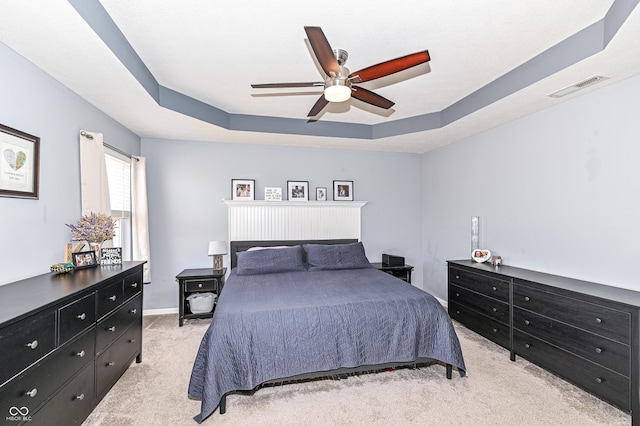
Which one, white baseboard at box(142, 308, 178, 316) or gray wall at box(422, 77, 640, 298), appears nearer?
gray wall at box(422, 77, 640, 298)

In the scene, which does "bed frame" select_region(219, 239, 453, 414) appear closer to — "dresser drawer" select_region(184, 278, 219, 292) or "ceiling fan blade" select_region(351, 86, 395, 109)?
"dresser drawer" select_region(184, 278, 219, 292)

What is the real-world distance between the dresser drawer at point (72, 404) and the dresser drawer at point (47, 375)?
6 centimetres

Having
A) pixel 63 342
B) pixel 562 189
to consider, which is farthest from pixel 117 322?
pixel 562 189

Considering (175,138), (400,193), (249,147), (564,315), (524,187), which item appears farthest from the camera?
(400,193)

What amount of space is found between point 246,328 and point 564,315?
8.66 ft

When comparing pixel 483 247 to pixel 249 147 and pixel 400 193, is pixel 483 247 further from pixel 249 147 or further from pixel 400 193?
pixel 249 147

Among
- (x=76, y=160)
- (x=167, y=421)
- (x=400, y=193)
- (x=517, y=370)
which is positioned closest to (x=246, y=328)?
(x=167, y=421)

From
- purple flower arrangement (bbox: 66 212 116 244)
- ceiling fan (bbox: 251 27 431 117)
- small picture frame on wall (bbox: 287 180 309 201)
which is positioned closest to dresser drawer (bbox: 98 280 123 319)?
purple flower arrangement (bbox: 66 212 116 244)

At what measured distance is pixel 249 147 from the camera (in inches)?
186

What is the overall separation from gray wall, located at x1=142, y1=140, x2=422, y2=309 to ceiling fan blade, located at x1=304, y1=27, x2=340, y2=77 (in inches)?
113

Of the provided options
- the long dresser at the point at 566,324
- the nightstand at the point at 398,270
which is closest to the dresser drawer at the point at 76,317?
the nightstand at the point at 398,270

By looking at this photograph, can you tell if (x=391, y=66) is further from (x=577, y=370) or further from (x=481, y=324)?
(x=481, y=324)

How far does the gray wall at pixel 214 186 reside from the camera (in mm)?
4418

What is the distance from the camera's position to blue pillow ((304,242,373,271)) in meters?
4.07
